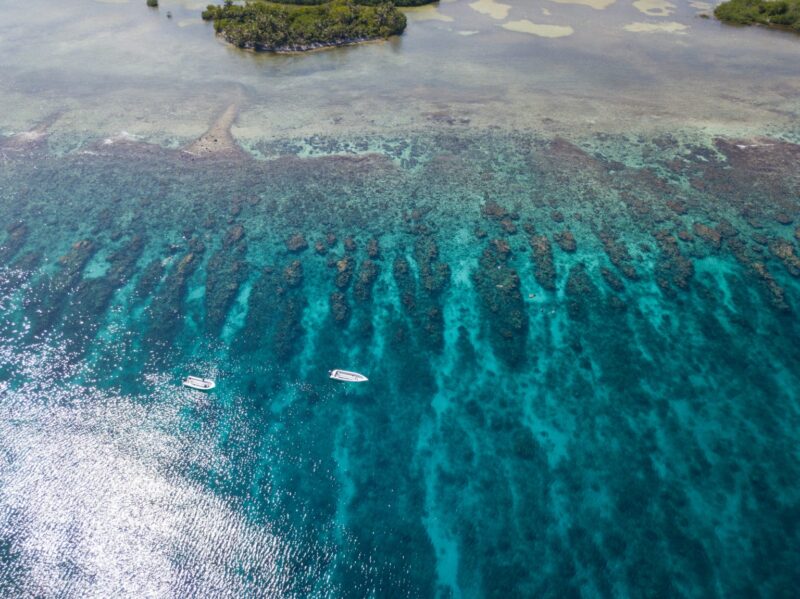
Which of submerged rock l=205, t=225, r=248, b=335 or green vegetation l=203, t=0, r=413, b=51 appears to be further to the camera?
green vegetation l=203, t=0, r=413, b=51

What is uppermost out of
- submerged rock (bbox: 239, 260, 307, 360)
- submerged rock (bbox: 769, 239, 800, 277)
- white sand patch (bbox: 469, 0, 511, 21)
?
white sand patch (bbox: 469, 0, 511, 21)

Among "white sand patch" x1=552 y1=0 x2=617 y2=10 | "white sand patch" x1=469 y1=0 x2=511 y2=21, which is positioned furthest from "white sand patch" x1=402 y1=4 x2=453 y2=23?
"white sand patch" x1=552 y1=0 x2=617 y2=10

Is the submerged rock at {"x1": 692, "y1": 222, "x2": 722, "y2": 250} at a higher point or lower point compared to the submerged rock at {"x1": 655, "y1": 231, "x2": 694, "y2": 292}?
higher

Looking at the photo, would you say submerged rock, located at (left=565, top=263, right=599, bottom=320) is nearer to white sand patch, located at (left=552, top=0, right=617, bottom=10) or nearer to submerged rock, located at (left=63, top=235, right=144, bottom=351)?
submerged rock, located at (left=63, top=235, right=144, bottom=351)

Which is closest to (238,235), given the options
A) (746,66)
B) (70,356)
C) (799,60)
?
(70,356)

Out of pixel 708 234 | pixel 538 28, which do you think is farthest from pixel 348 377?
pixel 538 28

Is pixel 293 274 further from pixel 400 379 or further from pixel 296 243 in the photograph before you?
pixel 400 379
